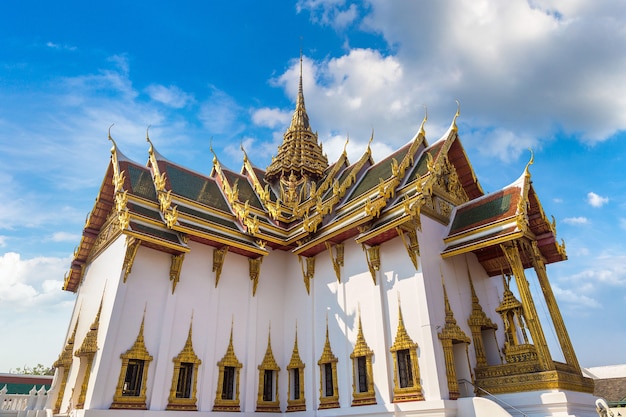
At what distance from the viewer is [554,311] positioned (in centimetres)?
936

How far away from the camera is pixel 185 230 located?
10.2 m

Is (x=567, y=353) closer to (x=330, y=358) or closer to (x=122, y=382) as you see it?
(x=330, y=358)

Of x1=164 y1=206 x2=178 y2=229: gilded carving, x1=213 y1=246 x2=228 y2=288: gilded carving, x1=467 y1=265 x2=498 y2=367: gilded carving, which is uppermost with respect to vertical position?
x1=164 y1=206 x2=178 y2=229: gilded carving

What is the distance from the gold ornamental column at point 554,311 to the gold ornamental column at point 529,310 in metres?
0.92

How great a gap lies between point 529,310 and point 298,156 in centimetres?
1117

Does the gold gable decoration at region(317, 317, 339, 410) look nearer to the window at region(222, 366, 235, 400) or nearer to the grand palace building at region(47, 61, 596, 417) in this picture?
the grand palace building at region(47, 61, 596, 417)

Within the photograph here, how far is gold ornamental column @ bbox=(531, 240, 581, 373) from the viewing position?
345 inches

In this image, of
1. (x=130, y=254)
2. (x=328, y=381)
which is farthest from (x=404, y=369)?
(x=130, y=254)

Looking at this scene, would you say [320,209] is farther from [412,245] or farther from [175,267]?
[175,267]

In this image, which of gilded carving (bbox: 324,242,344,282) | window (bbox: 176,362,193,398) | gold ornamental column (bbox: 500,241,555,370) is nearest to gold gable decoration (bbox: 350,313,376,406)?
gilded carving (bbox: 324,242,344,282)

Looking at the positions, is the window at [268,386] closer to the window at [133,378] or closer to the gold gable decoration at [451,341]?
the window at [133,378]

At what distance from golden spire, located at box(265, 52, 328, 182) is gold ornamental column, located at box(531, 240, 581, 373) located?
8.87 m

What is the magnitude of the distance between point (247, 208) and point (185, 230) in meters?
2.34

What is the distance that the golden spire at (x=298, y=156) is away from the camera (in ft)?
54.5
